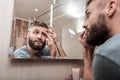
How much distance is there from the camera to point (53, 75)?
1307 mm

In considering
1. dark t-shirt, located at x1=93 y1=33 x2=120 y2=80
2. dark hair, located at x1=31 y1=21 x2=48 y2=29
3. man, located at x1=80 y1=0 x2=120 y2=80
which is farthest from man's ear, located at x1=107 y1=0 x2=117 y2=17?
dark hair, located at x1=31 y1=21 x2=48 y2=29

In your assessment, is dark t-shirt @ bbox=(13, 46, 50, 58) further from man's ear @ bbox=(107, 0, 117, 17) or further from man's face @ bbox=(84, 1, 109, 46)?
man's ear @ bbox=(107, 0, 117, 17)

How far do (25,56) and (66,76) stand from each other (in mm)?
358

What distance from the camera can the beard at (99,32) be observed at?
0.79m

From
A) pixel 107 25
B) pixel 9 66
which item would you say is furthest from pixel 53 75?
pixel 107 25

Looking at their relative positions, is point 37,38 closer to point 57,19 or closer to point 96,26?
point 57,19

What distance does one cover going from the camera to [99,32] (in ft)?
2.81

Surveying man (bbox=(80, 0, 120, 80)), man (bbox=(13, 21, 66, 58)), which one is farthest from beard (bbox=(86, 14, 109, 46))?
man (bbox=(13, 21, 66, 58))

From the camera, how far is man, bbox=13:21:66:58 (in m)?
1.19

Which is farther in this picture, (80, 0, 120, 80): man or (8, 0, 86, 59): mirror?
(8, 0, 86, 59): mirror

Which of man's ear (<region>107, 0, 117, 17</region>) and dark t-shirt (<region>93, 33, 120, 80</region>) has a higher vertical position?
man's ear (<region>107, 0, 117, 17</region>)

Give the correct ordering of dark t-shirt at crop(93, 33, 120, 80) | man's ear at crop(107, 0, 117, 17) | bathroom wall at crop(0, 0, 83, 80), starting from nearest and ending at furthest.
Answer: dark t-shirt at crop(93, 33, 120, 80)
man's ear at crop(107, 0, 117, 17)
bathroom wall at crop(0, 0, 83, 80)

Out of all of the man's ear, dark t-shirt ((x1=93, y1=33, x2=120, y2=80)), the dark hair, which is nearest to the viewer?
dark t-shirt ((x1=93, y1=33, x2=120, y2=80))

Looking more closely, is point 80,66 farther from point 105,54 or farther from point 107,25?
point 105,54
